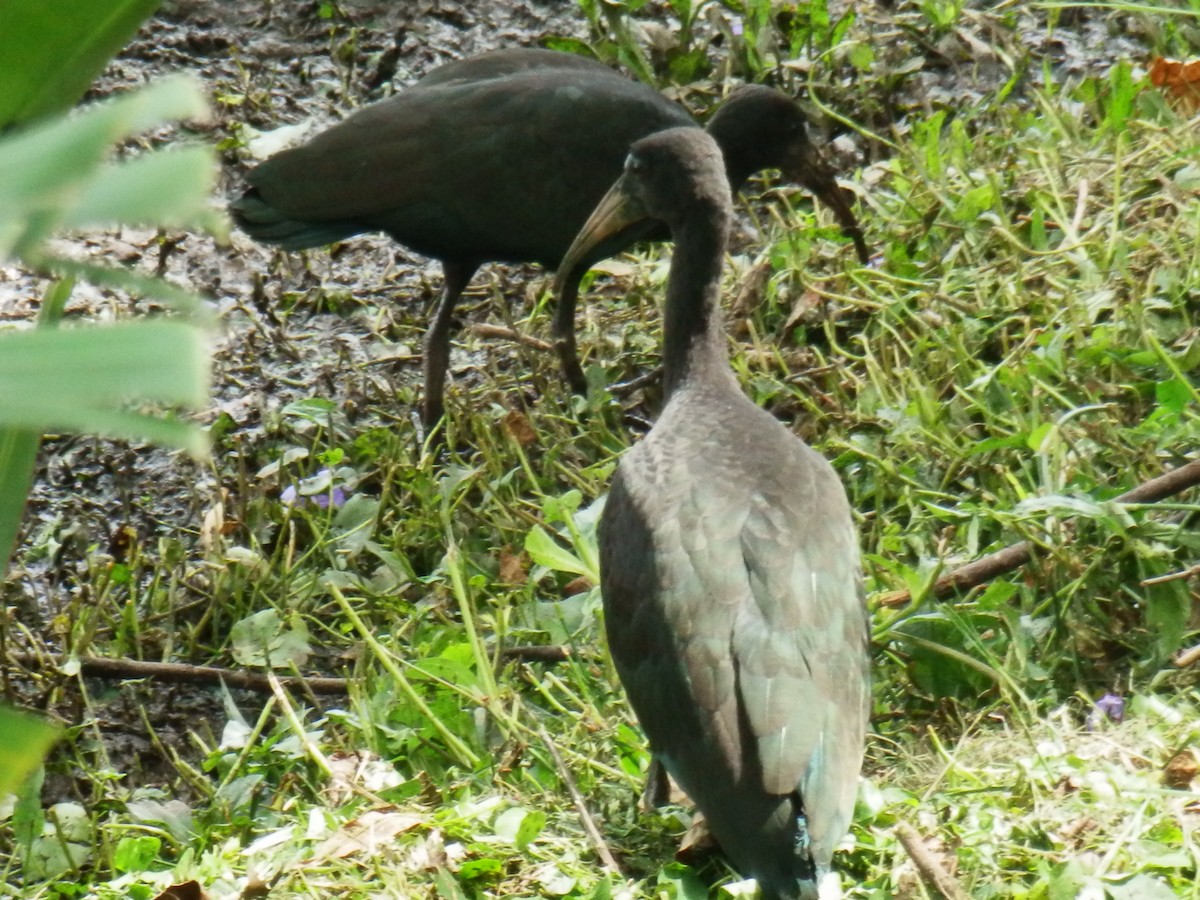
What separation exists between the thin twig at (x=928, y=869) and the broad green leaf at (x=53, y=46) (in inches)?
70.5

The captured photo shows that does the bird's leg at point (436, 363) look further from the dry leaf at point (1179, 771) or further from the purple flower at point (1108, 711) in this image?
the dry leaf at point (1179, 771)

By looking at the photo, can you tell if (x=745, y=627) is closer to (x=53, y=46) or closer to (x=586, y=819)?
(x=586, y=819)

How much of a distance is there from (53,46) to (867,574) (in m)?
2.70

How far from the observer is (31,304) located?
4562 millimetres

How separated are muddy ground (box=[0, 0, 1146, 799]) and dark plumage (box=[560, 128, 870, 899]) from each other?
1222mm

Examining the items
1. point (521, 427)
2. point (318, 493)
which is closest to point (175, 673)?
point (318, 493)

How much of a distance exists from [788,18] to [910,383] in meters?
2.03

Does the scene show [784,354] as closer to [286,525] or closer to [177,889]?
[286,525]

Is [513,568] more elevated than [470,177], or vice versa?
[470,177]

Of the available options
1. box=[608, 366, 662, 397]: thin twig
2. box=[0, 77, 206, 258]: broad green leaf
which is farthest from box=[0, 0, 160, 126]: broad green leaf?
box=[608, 366, 662, 397]: thin twig

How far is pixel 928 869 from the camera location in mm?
2092

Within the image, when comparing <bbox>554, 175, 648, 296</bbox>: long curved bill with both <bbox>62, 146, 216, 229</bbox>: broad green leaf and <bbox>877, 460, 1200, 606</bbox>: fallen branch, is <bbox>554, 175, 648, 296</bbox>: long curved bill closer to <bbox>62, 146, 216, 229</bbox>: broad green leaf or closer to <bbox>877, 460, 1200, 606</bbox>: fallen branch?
<bbox>877, 460, 1200, 606</bbox>: fallen branch

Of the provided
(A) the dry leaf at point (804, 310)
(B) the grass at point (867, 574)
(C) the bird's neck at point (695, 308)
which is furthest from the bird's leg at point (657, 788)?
(A) the dry leaf at point (804, 310)

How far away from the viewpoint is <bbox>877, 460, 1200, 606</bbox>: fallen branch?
279cm
